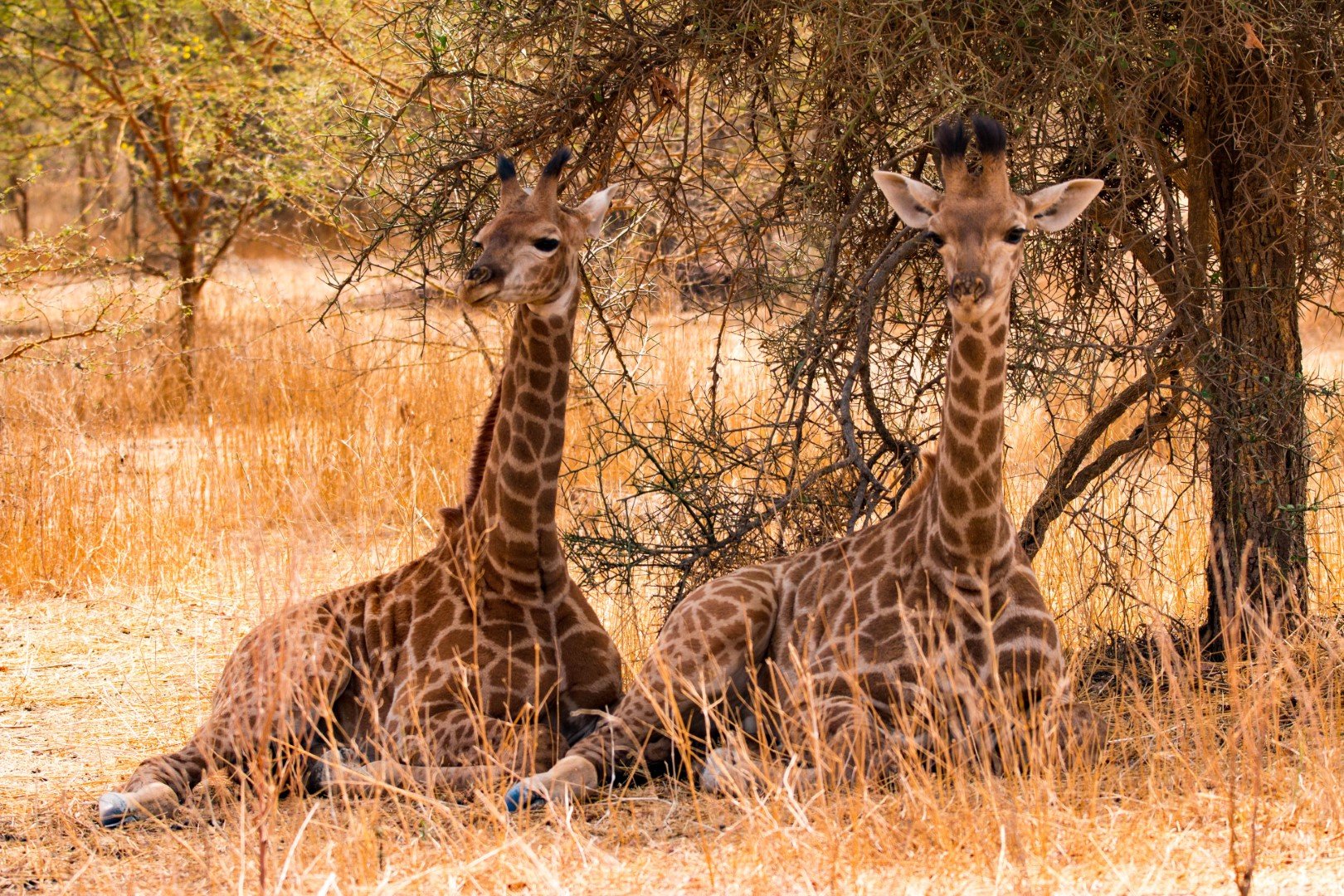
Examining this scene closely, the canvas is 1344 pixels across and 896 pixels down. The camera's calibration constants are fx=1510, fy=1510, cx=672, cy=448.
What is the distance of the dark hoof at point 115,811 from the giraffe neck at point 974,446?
271cm

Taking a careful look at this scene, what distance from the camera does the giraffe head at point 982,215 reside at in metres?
4.40

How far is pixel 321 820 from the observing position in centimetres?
457

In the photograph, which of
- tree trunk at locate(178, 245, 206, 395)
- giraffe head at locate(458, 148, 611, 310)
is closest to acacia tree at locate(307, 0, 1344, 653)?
giraffe head at locate(458, 148, 611, 310)

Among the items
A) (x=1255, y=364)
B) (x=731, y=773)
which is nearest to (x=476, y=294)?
(x=731, y=773)

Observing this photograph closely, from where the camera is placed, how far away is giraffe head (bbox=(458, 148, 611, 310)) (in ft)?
Result: 16.2

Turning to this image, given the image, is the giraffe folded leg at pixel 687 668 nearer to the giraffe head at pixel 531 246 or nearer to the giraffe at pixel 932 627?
the giraffe at pixel 932 627

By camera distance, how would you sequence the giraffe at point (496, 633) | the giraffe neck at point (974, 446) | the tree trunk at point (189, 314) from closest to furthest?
the giraffe neck at point (974, 446)
the giraffe at point (496, 633)
the tree trunk at point (189, 314)

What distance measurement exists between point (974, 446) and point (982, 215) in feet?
2.33

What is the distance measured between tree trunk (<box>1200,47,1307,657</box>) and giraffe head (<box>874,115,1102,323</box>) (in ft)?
4.00

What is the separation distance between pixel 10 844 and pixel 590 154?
11.8ft

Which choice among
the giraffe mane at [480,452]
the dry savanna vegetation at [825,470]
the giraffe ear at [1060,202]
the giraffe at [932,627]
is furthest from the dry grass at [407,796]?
the giraffe ear at [1060,202]

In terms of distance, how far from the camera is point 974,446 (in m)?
4.70

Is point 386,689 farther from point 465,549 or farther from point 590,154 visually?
point 590,154

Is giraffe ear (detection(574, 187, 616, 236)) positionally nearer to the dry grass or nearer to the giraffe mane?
the giraffe mane
